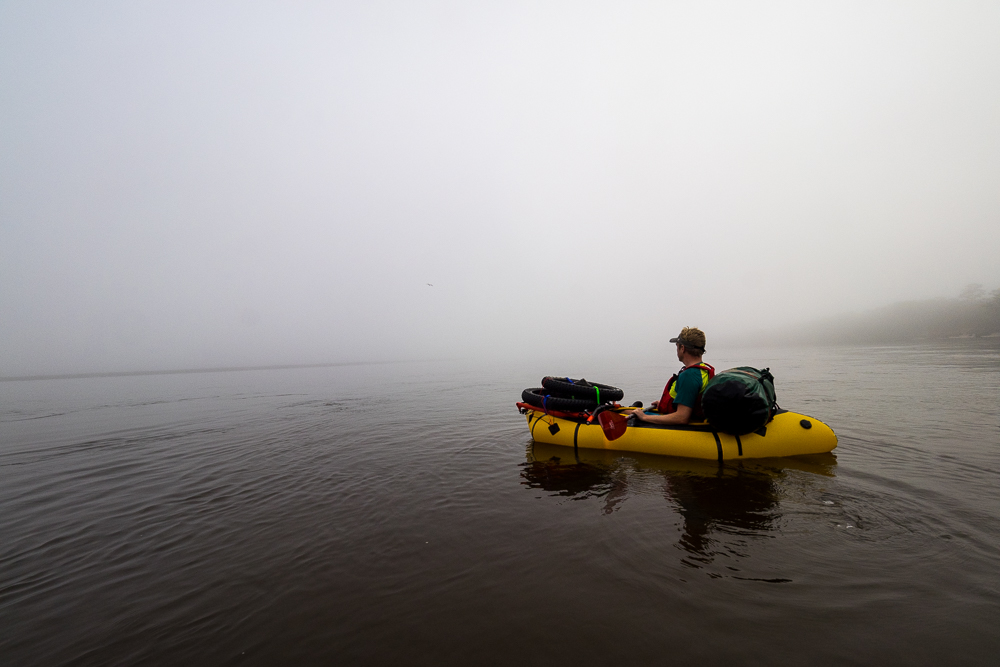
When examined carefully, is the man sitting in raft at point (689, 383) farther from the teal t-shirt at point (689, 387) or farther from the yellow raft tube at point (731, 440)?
the yellow raft tube at point (731, 440)

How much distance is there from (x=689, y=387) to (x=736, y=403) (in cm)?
89

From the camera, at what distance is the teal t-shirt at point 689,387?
300 inches

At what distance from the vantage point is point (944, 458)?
6.64 meters

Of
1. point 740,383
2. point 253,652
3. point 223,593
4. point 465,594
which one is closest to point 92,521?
point 223,593

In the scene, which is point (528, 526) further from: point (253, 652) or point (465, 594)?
point (253, 652)

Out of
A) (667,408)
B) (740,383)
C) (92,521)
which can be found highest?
(740,383)

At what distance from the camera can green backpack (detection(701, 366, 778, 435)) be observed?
693 cm

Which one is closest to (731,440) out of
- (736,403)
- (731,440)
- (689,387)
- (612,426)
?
(731,440)

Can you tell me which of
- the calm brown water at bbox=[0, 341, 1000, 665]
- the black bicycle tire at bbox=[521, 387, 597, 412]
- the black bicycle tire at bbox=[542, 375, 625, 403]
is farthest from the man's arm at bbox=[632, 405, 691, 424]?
the black bicycle tire at bbox=[521, 387, 597, 412]

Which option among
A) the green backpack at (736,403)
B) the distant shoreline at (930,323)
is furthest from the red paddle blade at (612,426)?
the distant shoreline at (930,323)

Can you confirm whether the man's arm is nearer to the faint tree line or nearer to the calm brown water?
the calm brown water

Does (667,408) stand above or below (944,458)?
above

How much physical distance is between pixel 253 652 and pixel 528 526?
306 cm

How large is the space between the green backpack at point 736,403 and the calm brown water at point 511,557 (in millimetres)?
790
